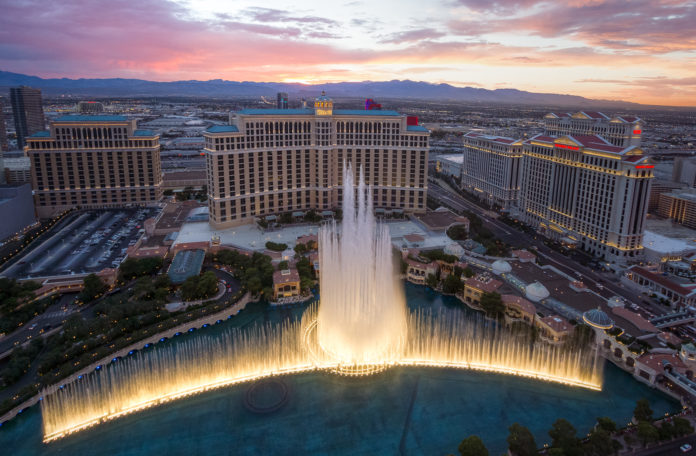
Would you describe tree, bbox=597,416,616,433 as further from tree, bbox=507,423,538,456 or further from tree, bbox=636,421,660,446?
tree, bbox=507,423,538,456

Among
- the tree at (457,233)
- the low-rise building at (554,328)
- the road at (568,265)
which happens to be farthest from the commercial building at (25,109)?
the low-rise building at (554,328)

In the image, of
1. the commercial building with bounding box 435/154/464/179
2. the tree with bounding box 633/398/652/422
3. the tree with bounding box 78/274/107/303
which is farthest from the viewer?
the commercial building with bounding box 435/154/464/179

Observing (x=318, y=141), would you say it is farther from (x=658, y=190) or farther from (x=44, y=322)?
(x=658, y=190)

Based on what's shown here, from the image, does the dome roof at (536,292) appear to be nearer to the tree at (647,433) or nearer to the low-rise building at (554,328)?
the low-rise building at (554,328)

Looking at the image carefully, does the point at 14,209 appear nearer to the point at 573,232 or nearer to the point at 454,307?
the point at 454,307

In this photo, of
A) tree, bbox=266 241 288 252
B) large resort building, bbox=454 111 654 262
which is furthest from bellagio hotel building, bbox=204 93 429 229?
large resort building, bbox=454 111 654 262

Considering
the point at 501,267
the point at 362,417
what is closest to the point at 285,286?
the point at 362,417

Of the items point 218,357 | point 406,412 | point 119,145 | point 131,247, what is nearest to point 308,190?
point 131,247
